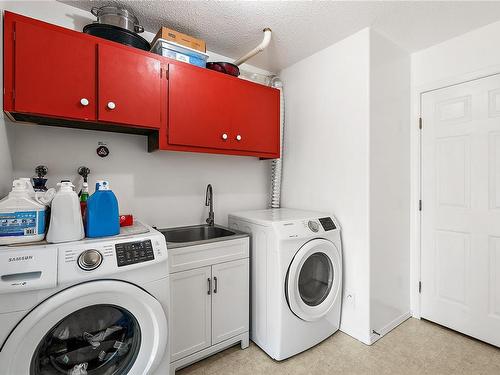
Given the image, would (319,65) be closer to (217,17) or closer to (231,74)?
(231,74)

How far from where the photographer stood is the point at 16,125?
164 cm

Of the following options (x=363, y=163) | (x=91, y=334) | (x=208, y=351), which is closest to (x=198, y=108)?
(x=363, y=163)

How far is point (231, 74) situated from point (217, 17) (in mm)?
406

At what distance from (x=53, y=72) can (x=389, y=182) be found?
2.49 meters

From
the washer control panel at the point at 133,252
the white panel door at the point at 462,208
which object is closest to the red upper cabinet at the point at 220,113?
the washer control panel at the point at 133,252

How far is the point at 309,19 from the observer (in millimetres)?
1924

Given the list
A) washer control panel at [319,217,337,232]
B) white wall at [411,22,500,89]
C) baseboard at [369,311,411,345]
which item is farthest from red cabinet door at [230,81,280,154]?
baseboard at [369,311,411,345]

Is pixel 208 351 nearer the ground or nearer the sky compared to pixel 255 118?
nearer the ground

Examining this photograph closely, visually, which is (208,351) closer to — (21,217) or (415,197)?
(21,217)

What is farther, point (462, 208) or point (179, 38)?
point (462, 208)

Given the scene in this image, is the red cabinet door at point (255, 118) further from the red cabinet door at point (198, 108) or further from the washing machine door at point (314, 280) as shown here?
the washing machine door at point (314, 280)

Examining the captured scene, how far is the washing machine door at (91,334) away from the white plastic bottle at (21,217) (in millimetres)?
346

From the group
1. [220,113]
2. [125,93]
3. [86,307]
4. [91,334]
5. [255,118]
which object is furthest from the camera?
[255,118]

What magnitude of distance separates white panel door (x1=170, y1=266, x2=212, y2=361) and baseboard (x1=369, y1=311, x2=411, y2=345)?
1298mm
